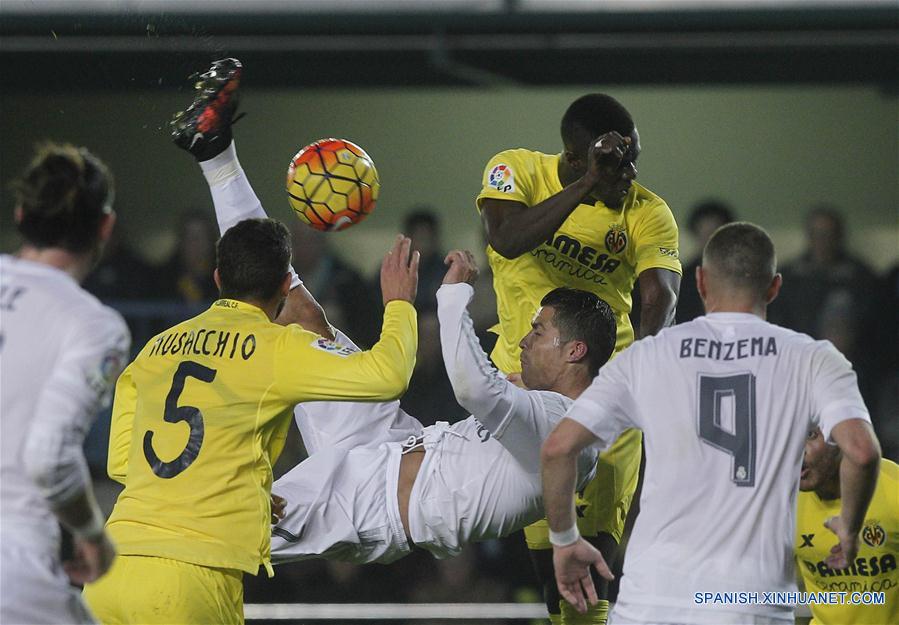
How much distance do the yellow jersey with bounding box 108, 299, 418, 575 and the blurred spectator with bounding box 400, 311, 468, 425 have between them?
16.6ft

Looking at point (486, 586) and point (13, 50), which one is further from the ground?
point (13, 50)

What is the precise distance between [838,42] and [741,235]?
6.57m

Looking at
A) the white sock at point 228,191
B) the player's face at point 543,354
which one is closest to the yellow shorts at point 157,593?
the player's face at point 543,354

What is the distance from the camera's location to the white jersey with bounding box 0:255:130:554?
3.60 meters

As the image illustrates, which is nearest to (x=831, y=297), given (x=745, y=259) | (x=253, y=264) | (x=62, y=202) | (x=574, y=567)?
(x=745, y=259)

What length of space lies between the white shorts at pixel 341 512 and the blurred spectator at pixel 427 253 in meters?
4.50

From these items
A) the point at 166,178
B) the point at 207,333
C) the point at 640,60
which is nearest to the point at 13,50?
the point at 166,178

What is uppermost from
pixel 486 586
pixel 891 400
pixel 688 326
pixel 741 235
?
pixel 741 235

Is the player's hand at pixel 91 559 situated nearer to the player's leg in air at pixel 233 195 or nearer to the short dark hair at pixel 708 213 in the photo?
the player's leg in air at pixel 233 195

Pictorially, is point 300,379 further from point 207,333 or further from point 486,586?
point 486,586

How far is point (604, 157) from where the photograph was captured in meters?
5.67

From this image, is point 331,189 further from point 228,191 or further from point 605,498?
point 605,498

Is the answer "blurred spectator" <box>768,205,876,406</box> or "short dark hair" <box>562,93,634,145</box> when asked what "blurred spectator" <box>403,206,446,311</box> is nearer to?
"blurred spectator" <box>768,205,876,406</box>

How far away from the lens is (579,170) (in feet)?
20.1
